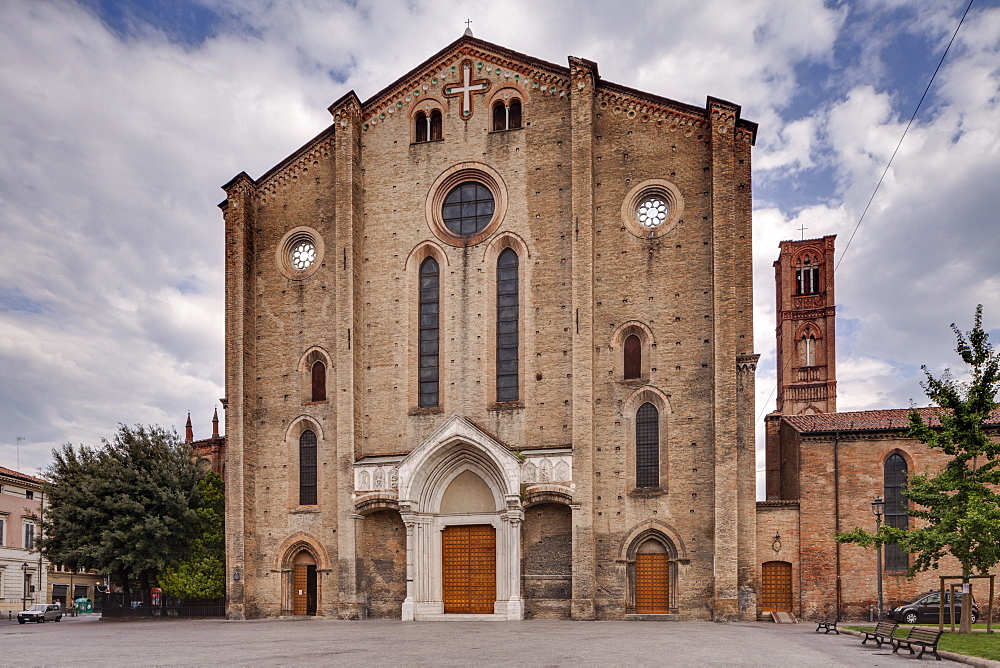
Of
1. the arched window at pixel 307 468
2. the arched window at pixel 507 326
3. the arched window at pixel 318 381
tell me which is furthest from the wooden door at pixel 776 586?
the arched window at pixel 318 381

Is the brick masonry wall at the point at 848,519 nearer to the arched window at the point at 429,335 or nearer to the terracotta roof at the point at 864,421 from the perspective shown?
the terracotta roof at the point at 864,421

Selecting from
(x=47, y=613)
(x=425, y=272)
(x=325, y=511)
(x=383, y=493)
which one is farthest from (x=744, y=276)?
(x=47, y=613)

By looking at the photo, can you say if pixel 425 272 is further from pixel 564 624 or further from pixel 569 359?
pixel 564 624

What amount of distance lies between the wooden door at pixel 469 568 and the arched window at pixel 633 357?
7.16m

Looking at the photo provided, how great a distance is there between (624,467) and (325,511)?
10854 millimetres

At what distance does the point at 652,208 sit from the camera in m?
29.4

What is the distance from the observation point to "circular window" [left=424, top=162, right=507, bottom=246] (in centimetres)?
3092

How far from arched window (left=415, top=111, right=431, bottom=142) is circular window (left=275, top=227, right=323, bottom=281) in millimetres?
5411

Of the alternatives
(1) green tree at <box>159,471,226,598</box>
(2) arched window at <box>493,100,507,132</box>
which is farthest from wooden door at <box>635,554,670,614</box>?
(1) green tree at <box>159,471,226,598</box>

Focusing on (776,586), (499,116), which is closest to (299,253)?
(499,116)

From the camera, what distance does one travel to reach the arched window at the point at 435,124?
32250mm

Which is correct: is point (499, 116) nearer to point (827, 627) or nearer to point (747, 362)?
point (747, 362)

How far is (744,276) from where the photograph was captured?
2820 centimetres

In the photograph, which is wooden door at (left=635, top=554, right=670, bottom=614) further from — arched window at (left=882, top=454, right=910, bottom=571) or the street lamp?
the street lamp
